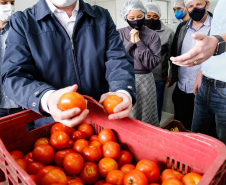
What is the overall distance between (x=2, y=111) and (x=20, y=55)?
3.95 feet

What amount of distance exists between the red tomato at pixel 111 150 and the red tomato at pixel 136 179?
0.63 feet

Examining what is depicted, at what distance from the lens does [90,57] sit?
1.36 metres

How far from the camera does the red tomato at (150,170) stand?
37.3 inches

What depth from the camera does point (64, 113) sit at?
834 mm

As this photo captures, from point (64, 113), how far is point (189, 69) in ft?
7.76

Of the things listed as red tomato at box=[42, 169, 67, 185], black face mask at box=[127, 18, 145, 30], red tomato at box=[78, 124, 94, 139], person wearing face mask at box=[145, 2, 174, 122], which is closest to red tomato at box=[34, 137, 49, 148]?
red tomato at box=[78, 124, 94, 139]

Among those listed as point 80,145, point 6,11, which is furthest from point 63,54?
point 6,11

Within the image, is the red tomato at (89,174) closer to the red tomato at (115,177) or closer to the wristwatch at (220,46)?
the red tomato at (115,177)

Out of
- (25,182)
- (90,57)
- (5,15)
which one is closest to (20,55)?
(90,57)

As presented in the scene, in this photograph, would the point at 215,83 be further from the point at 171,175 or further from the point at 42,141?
the point at 42,141

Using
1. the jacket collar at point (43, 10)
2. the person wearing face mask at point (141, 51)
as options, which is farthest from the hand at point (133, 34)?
the jacket collar at point (43, 10)

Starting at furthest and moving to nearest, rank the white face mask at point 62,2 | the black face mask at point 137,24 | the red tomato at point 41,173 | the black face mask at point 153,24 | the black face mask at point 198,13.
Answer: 1. the black face mask at point 153,24
2. the black face mask at point 137,24
3. the black face mask at point 198,13
4. the white face mask at point 62,2
5. the red tomato at point 41,173

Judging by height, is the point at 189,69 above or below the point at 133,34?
below

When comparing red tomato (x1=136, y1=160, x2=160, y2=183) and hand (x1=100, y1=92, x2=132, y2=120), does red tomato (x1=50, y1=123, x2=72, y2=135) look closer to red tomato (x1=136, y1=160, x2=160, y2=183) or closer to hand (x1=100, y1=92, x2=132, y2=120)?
hand (x1=100, y1=92, x2=132, y2=120)
